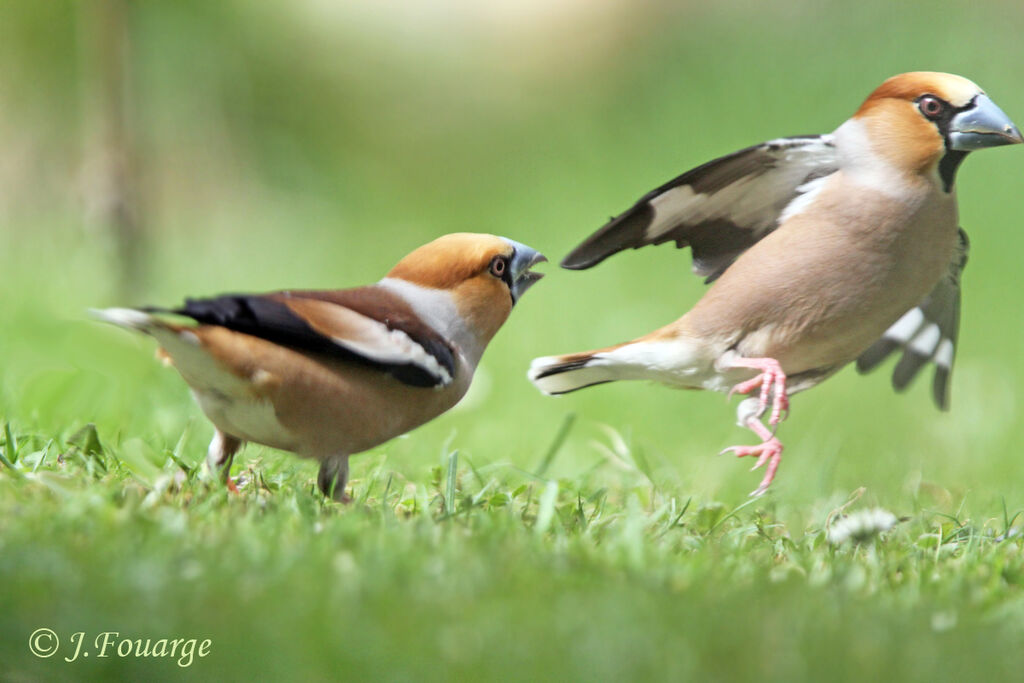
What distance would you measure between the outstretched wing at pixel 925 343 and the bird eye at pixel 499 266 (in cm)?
204

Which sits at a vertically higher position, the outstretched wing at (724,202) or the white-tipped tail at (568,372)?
the outstretched wing at (724,202)

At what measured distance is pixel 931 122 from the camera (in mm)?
4020

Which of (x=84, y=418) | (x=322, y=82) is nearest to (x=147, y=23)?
(x=322, y=82)

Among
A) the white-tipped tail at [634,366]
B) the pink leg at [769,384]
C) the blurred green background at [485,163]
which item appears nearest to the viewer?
the pink leg at [769,384]

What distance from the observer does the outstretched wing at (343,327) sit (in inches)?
125

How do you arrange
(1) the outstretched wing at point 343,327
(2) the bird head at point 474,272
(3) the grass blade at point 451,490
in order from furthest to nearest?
(2) the bird head at point 474,272
(3) the grass blade at point 451,490
(1) the outstretched wing at point 343,327

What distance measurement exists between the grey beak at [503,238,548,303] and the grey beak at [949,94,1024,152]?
151cm

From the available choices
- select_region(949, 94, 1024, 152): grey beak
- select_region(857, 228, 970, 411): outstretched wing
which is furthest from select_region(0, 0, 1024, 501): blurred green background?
select_region(949, 94, 1024, 152): grey beak

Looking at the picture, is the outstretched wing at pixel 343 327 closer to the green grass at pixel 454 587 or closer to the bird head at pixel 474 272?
the bird head at pixel 474 272

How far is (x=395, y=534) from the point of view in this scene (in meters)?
3.00

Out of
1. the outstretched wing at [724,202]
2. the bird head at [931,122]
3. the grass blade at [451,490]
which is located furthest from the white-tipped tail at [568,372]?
the bird head at [931,122]

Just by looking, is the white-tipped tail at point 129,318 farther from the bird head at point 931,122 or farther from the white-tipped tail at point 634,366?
the bird head at point 931,122

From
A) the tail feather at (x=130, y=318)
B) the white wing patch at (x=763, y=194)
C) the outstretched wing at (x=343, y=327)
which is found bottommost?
the outstretched wing at (x=343, y=327)

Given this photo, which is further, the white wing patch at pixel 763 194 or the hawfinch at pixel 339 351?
the white wing patch at pixel 763 194
